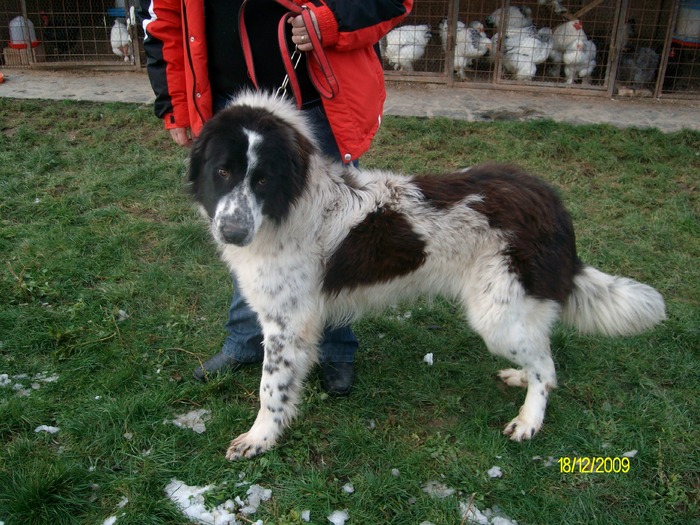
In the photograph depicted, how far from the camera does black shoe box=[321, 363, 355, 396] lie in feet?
10.7

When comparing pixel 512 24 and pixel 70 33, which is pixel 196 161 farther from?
pixel 70 33

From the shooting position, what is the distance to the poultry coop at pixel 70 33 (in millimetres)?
8391

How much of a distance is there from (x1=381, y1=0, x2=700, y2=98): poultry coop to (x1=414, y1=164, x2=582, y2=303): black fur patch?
569cm

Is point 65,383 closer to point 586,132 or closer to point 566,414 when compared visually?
point 566,414

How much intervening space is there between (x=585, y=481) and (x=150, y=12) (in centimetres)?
298

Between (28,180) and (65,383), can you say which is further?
(28,180)

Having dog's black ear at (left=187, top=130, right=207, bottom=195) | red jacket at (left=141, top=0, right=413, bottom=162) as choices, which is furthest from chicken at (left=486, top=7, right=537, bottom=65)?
dog's black ear at (left=187, top=130, right=207, bottom=195)

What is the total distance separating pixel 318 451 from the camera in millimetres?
2916

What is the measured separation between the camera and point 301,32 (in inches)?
101

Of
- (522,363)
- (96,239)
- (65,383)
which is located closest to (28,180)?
(96,239)

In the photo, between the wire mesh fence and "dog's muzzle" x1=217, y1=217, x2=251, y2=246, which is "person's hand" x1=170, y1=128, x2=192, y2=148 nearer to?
"dog's muzzle" x1=217, y1=217, x2=251, y2=246

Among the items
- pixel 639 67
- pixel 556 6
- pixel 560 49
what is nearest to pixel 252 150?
pixel 560 49

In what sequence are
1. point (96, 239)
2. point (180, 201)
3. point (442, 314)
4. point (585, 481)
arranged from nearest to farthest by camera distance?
point (585, 481) → point (442, 314) → point (96, 239) → point (180, 201)

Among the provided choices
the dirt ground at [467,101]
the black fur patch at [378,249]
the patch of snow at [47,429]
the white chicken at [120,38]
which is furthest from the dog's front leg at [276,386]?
the white chicken at [120,38]
